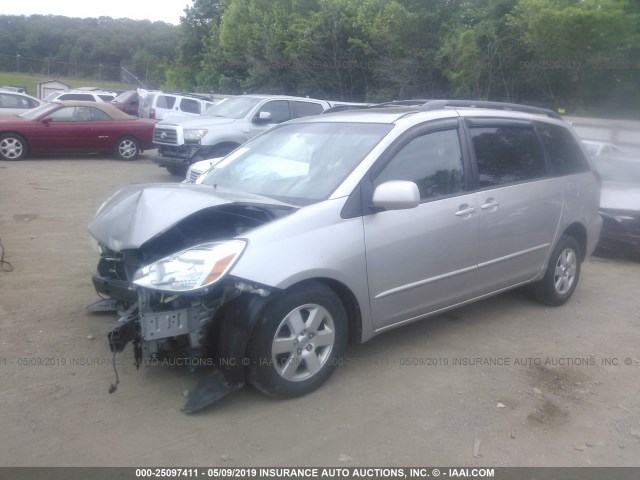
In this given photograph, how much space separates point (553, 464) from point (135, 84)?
48.3 metres

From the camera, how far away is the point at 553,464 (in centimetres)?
356

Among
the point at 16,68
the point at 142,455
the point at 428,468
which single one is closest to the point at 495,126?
the point at 428,468

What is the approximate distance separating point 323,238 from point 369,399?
107 centimetres

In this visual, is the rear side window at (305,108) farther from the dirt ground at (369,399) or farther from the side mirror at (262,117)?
the dirt ground at (369,399)

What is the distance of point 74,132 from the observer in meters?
14.9

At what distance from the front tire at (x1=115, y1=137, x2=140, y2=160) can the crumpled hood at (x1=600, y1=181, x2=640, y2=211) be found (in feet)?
35.8

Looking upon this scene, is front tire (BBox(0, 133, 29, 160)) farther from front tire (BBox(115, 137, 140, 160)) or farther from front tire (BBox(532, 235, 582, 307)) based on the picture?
front tire (BBox(532, 235, 582, 307))

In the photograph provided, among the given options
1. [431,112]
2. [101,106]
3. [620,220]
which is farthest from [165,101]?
[431,112]

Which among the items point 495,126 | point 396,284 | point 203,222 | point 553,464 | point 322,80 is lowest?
point 553,464

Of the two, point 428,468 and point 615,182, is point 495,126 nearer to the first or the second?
point 428,468

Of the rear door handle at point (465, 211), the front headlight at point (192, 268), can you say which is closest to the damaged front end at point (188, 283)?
the front headlight at point (192, 268)

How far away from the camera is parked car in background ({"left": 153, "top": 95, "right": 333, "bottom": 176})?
39.8ft

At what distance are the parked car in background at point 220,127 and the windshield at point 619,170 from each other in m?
5.58

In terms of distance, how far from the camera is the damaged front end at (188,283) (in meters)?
3.77
